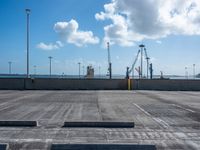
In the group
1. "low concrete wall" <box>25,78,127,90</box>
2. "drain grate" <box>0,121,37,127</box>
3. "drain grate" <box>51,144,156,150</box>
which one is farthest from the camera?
"low concrete wall" <box>25,78,127,90</box>

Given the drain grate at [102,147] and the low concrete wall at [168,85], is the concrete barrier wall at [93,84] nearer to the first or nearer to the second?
the low concrete wall at [168,85]

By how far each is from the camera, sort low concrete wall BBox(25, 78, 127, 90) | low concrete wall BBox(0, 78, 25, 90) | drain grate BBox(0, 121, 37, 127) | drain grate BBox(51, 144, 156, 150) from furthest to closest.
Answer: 1. low concrete wall BBox(25, 78, 127, 90)
2. low concrete wall BBox(0, 78, 25, 90)
3. drain grate BBox(0, 121, 37, 127)
4. drain grate BBox(51, 144, 156, 150)

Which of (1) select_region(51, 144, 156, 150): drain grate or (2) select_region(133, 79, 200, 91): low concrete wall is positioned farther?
(2) select_region(133, 79, 200, 91): low concrete wall

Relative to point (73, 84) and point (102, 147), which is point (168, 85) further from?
point (102, 147)

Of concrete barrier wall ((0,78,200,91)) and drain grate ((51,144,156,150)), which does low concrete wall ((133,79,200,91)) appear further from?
drain grate ((51,144,156,150))

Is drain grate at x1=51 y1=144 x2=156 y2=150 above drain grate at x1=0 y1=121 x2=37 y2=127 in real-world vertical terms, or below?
below

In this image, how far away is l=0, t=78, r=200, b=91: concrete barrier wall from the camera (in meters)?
37.0

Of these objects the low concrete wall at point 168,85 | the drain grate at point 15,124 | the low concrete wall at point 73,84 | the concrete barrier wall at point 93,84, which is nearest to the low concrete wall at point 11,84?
the concrete barrier wall at point 93,84

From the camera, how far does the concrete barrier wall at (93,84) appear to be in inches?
1457

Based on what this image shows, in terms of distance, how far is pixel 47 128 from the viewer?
10.5m

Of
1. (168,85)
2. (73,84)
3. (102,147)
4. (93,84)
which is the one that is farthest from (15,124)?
(168,85)

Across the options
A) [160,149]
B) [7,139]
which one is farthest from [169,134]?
[7,139]

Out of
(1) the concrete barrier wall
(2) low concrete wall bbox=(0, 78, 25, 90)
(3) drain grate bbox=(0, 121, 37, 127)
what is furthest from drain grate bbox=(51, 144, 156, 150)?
(2) low concrete wall bbox=(0, 78, 25, 90)

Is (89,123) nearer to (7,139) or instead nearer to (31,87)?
(7,139)
